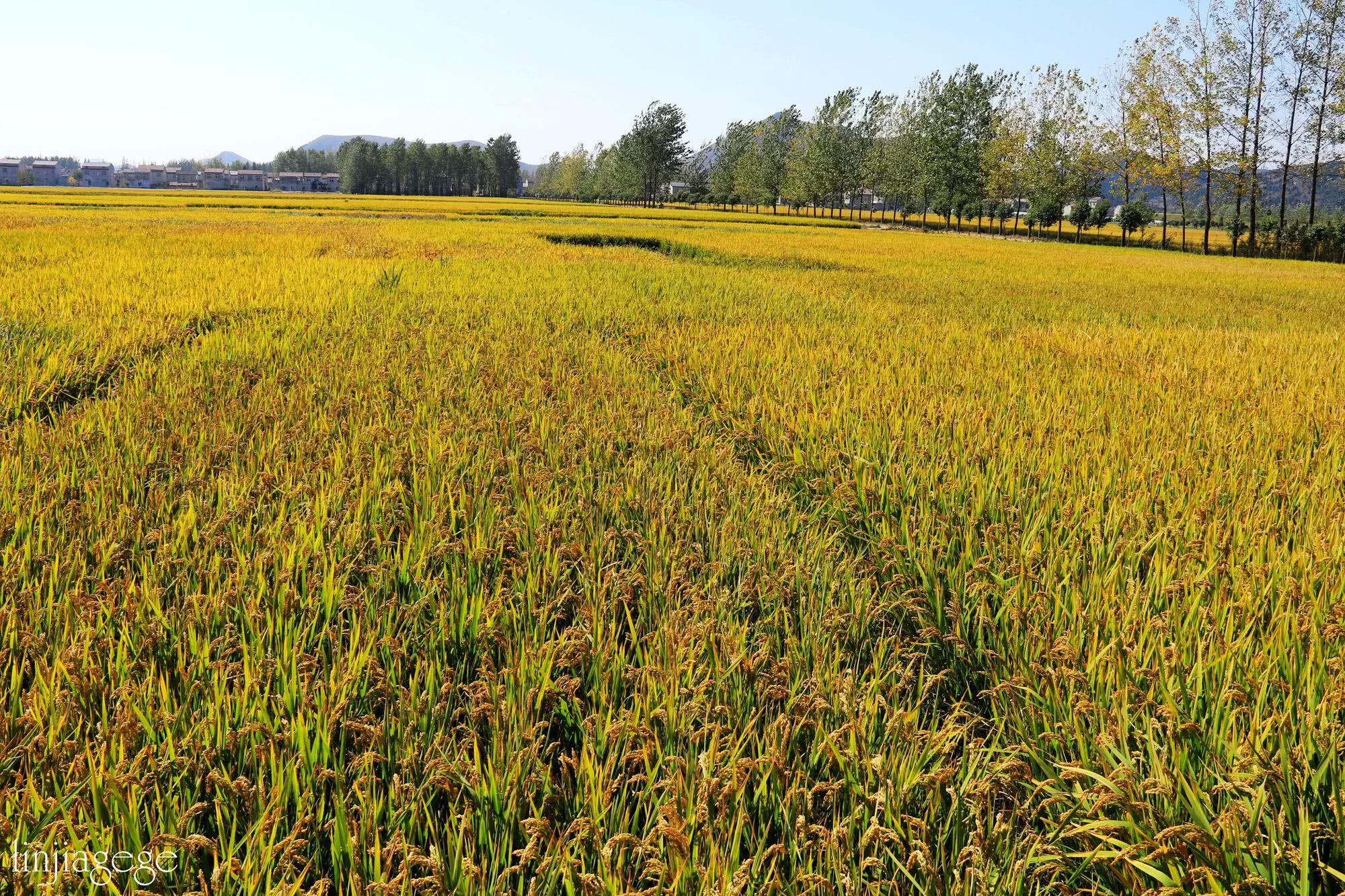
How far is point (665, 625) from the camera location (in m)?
1.67

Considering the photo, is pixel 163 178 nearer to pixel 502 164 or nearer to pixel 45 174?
pixel 45 174

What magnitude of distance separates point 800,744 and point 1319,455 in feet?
10.1

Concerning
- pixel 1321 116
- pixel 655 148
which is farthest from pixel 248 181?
pixel 1321 116

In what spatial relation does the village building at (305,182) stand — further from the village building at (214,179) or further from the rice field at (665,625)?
the rice field at (665,625)

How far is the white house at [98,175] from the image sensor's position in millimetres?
165750

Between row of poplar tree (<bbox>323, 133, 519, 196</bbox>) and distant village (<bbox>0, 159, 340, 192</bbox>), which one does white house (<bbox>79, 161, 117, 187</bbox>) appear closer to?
distant village (<bbox>0, 159, 340, 192</bbox>)

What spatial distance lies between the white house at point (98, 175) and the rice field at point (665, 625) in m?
212

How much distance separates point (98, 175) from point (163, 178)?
1263 centimetres

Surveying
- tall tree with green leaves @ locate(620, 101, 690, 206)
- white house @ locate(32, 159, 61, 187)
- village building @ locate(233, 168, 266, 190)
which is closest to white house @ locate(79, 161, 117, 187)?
white house @ locate(32, 159, 61, 187)

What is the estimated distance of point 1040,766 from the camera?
54.9 inches

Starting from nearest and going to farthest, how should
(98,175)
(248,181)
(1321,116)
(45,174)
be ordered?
1. (1321,116)
2. (248,181)
3. (45,174)
4. (98,175)

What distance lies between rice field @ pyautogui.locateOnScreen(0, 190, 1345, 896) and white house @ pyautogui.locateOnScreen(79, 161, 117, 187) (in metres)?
212

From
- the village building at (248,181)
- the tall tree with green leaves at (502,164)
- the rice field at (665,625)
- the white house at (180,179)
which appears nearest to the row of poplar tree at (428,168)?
the tall tree with green leaves at (502,164)

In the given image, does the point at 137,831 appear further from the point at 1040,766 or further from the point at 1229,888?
the point at 1229,888
